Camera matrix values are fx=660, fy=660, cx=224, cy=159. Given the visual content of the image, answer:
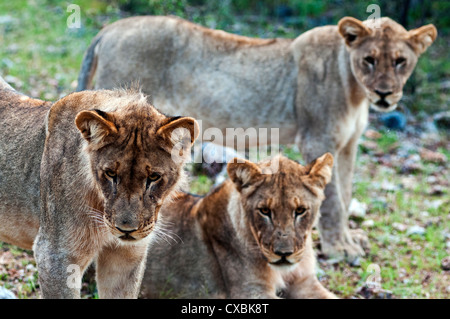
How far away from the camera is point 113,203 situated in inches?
118

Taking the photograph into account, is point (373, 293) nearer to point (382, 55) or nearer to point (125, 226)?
point (382, 55)

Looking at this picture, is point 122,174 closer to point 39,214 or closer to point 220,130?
point 39,214

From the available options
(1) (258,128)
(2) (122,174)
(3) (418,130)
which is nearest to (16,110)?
(2) (122,174)

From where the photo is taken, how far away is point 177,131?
3113 millimetres

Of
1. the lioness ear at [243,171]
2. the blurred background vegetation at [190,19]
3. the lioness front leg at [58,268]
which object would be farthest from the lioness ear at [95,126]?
the blurred background vegetation at [190,19]

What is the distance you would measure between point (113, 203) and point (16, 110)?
51.0 inches

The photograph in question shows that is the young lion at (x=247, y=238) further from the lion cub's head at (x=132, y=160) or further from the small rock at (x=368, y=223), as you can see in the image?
the small rock at (x=368, y=223)

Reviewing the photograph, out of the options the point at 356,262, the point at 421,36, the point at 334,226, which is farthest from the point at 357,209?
the point at 421,36

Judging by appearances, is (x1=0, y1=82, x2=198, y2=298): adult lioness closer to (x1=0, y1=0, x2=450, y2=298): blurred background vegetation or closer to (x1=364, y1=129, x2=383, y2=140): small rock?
(x1=0, y1=0, x2=450, y2=298): blurred background vegetation

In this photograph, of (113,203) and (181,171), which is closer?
(113,203)

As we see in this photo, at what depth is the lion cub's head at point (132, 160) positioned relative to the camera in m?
2.99

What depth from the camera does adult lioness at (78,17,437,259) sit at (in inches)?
230

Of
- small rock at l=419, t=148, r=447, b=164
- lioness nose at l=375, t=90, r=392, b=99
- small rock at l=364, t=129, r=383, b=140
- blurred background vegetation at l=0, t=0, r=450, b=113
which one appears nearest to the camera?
lioness nose at l=375, t=90, r=392, b=99

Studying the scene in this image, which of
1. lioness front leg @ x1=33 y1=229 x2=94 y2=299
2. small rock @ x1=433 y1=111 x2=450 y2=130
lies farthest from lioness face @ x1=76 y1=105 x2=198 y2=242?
small rock @ x1=433 y1=111 x2=450 y2=130
